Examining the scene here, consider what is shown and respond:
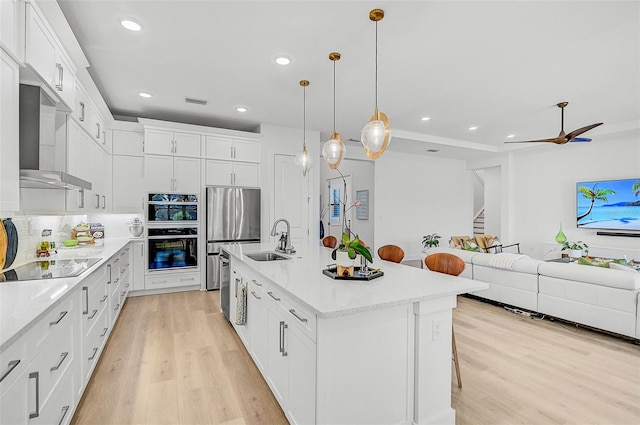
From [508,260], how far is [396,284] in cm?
289

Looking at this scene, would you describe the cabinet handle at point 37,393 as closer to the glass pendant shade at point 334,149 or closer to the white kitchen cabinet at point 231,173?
the glass pendant shade at point 334,149

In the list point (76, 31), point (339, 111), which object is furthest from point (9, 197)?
point (339, 111)

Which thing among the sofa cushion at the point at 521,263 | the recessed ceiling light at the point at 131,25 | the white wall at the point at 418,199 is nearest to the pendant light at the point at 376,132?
the recessed ceiling light at the point at 131,25

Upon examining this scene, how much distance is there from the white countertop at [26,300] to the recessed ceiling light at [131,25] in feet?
6.55

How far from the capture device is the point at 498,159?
7902 mm

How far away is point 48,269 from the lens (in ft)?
7.31

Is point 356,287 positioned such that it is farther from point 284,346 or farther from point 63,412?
point 63,412

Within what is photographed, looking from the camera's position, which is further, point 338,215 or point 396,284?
point 338,215

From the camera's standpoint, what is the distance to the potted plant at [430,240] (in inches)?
290

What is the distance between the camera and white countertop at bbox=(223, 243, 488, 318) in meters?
1.52

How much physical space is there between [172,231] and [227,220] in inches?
32.7

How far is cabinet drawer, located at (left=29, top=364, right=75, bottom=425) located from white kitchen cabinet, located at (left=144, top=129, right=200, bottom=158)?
3670 millimetres

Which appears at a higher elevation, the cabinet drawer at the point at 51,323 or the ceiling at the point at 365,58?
the ceiling at the point at 365,58

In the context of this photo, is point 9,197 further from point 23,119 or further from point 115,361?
point 115,361
